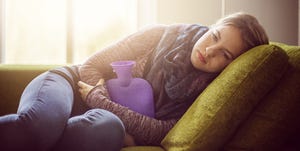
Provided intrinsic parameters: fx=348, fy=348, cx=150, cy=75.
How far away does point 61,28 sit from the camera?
2912mm

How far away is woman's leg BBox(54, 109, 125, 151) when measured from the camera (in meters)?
1.03

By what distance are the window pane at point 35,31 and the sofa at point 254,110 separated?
81.4 inches

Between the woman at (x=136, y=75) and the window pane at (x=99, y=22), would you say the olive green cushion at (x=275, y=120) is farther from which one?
the window pane at (x=99, y=22)

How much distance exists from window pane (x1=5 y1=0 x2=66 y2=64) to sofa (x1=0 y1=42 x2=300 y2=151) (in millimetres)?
2067

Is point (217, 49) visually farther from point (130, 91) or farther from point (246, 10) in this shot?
point (246, 10)

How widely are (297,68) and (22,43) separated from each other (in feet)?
7.94

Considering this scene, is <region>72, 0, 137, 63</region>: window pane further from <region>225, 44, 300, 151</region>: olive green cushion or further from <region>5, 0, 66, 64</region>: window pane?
<region>225, 44, 300, 151</region>: olive green cushion

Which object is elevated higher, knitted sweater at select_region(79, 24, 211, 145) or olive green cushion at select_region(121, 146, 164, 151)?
knitted sweater at select_region(79, 24, 211, 145)

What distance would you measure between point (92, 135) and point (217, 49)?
0.55 meters

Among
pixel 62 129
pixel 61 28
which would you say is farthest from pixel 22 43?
pixel 62 129

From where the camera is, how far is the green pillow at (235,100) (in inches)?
41.4

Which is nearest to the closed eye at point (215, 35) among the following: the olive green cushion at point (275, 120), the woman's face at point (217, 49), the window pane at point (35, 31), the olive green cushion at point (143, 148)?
the woman's face at point (217, 49)

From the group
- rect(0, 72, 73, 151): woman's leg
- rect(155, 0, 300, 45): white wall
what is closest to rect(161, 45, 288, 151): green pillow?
rect(0, 72, 73, 151): woman's leg

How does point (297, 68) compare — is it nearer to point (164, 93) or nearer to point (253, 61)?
point (253, 61)
